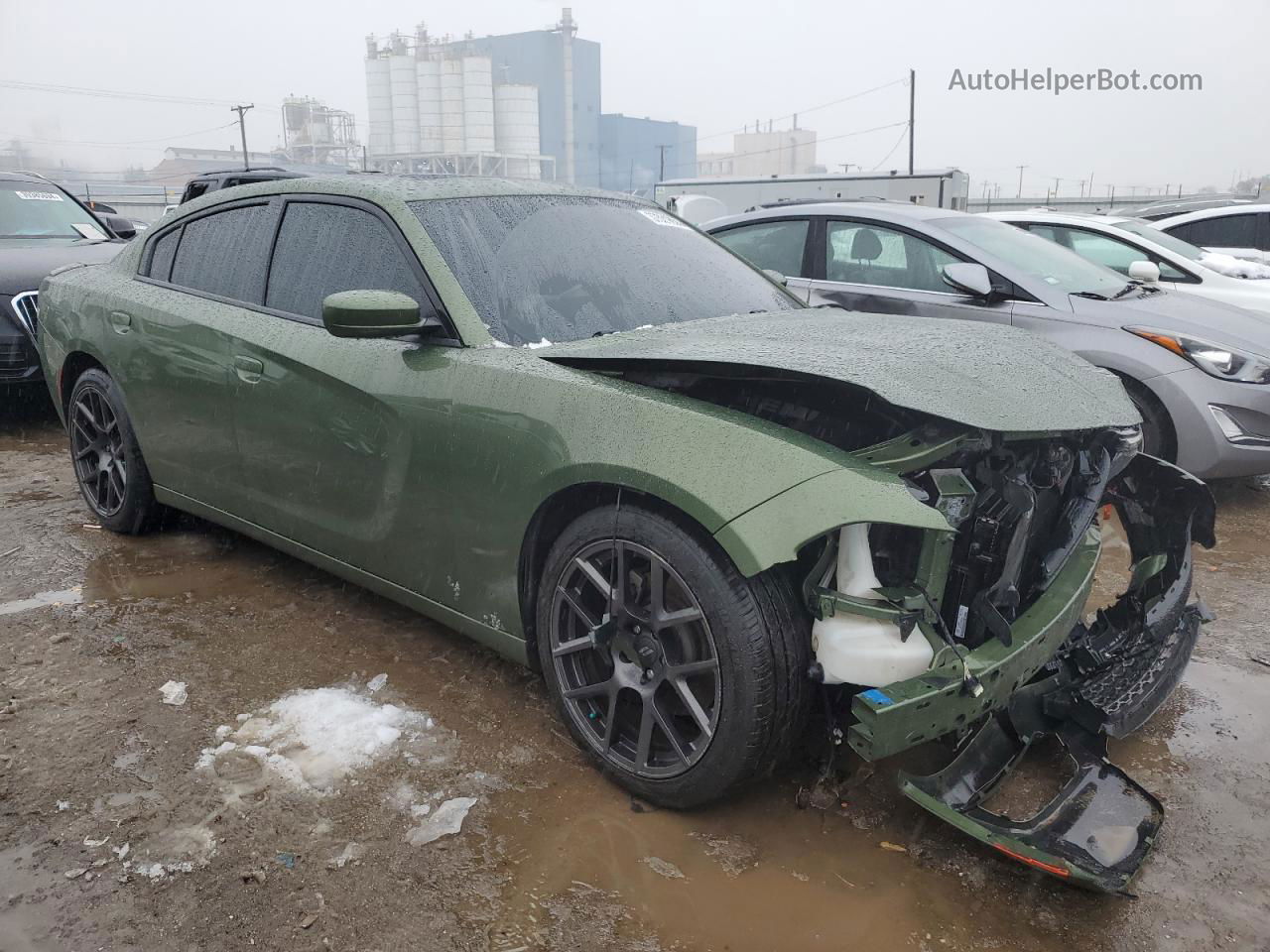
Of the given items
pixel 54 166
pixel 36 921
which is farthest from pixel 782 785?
pixel 54 166

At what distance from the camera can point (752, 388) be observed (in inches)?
96.6

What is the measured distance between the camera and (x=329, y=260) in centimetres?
331

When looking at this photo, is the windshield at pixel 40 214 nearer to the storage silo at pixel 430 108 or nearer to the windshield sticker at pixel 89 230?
the windshield sticker at pixel 89 230

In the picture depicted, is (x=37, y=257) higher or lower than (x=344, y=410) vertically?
higher

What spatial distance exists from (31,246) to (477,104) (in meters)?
104

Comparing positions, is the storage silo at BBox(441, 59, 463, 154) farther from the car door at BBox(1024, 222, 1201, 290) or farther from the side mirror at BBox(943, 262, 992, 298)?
the side mirror at BBox(943, 262, 992, 298)

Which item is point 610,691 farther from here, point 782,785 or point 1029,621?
point 1029,621

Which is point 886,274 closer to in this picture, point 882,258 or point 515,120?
point 882,258

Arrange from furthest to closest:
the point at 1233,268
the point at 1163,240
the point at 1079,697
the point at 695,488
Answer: the point at 1163,240, the point at 1233,268, the point at 1079,697, the point at 695,488

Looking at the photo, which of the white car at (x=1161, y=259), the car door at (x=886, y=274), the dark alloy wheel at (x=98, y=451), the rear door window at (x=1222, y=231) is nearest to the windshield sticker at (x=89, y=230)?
the dark alloy wheel at (x=98, y=451)

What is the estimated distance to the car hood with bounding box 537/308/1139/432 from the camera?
2.28 m

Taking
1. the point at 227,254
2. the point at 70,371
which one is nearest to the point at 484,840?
the point at 227,254

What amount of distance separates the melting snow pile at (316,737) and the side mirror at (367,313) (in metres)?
1.13

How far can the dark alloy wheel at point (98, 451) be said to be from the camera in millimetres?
4344
